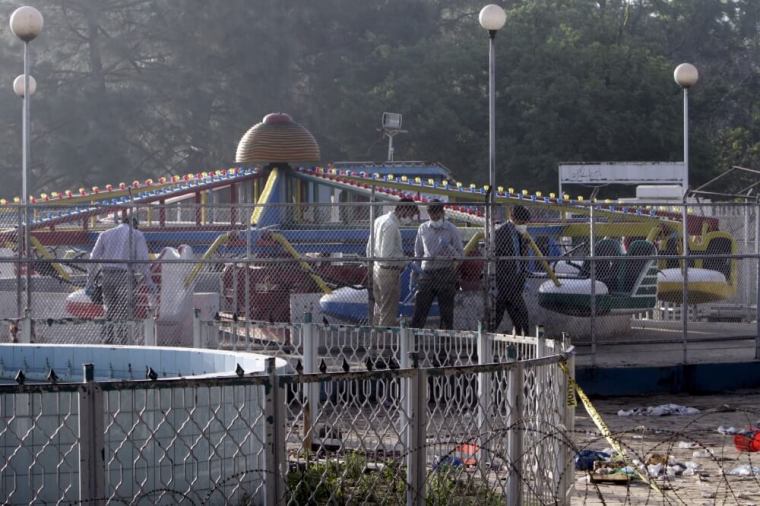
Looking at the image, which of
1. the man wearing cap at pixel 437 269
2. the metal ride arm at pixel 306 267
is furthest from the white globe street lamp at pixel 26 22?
the man wearing cap at pixel 437 269

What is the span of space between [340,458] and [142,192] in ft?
50.2

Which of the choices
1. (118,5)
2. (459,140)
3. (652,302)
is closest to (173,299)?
(652,302)

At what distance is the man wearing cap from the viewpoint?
15062 millimetres

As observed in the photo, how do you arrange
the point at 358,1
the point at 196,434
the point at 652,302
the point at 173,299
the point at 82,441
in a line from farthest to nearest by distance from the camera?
the point at 358,1
the point at 652,302
the point at 173,299
the point at 196,434
the point at 82,441

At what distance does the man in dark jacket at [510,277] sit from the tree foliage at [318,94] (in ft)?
101

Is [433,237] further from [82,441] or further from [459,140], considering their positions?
[459,140]

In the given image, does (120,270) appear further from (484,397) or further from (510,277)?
(484,397)

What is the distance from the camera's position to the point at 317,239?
18.3 m

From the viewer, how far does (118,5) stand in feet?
165

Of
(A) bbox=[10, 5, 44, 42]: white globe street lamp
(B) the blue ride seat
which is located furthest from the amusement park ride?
(A) bbox=[10, 5, 44, 42]: white globe street lamp

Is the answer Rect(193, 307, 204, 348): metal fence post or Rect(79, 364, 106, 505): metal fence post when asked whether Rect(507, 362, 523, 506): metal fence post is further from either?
Rect(193, 307, 204, 348): metal fence post

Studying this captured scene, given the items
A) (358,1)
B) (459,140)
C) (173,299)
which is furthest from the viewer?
(358,1)

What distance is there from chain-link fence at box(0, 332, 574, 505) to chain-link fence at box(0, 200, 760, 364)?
490cm

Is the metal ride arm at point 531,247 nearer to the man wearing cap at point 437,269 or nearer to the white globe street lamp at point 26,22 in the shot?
the man wearing cap at point 437,269
